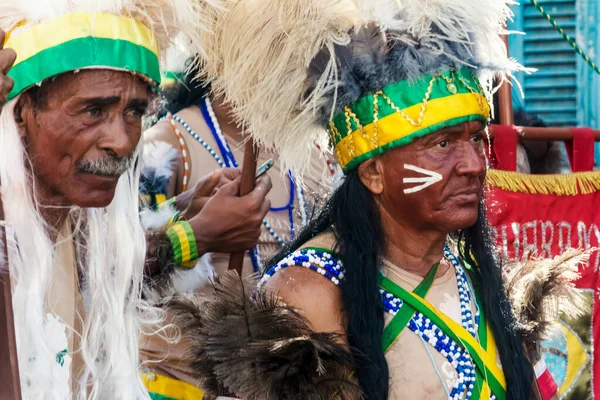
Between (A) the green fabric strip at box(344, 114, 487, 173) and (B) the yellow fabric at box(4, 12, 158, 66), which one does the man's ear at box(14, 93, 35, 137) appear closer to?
(B) the yellow fabric at box(4, 12, 158, 66)

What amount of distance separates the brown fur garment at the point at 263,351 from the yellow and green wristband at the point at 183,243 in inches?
30.5

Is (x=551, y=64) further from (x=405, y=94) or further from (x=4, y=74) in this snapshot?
(x=4, y=74)

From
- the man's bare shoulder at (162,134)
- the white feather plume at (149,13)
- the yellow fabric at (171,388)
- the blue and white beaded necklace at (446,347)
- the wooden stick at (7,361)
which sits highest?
the white feather plume at (149,13)

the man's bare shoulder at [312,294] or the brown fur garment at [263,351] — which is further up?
the man's bare shoulder at [312,294]

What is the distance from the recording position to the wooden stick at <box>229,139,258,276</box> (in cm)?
322

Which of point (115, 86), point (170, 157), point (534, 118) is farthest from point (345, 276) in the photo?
point (534, 118)

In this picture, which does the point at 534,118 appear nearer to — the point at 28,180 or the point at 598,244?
the point at 598,244

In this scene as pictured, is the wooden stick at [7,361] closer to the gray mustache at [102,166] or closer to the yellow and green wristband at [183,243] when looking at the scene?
the gray mustache at [102,166]

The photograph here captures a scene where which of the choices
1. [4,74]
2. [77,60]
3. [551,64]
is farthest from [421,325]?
[551,64]

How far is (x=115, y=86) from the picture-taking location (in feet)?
7.97

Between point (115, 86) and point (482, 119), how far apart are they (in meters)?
1.06

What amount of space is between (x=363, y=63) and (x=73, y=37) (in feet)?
2.64

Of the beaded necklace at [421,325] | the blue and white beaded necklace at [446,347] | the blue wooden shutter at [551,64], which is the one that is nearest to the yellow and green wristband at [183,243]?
the beaded necklace at [421,325]

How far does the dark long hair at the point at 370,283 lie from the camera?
2.55 m
